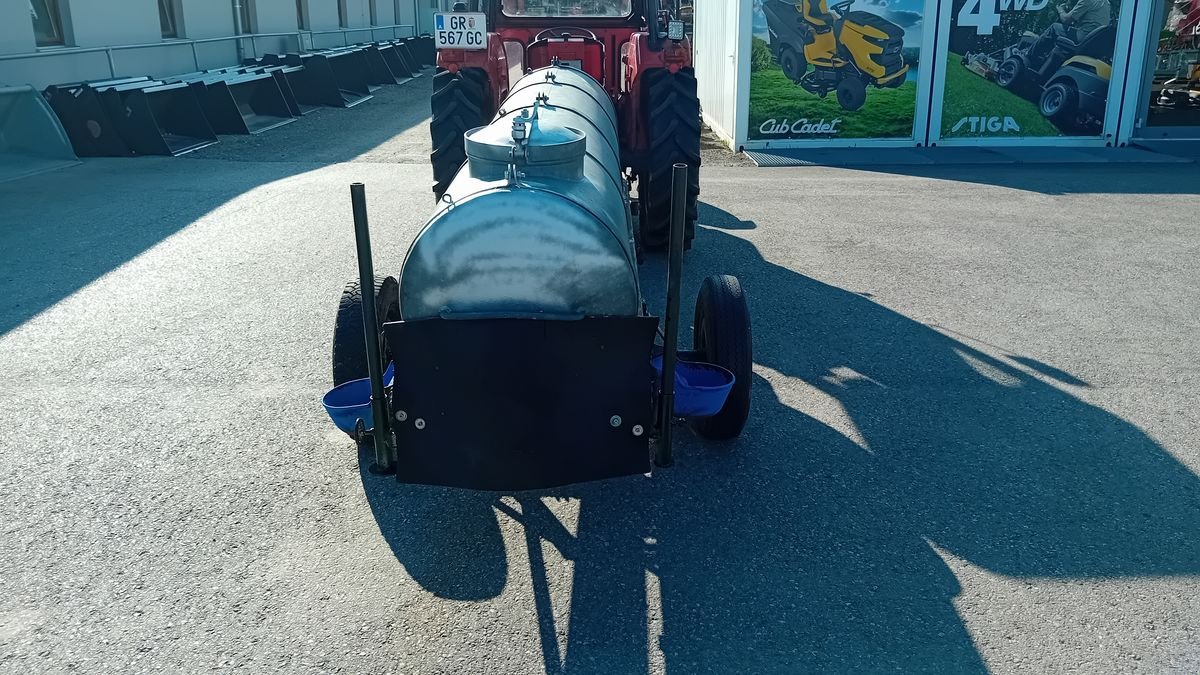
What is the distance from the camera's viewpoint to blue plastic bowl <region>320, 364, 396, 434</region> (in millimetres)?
3750

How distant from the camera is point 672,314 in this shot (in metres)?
3.44

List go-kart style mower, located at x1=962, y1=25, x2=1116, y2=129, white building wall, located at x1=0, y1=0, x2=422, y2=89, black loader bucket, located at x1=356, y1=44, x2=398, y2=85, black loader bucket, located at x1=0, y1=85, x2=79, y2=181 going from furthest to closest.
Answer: black loader bucket, located at x1=356, y1=44, x2=398, y2=85, go-kart style mower, located at x1=962, y1=25, x2=1116, y2=129, white building wall, located at x1=0, y1=0, x2=422, y2=89, black loader bucket, located at x1=0, y1=85, x2=79, y2=181

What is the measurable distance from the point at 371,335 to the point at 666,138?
4.19 metres

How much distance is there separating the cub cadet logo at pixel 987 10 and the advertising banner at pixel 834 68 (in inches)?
24.0

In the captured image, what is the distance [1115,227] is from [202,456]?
7914 mm

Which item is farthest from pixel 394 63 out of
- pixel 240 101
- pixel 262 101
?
pixel 240 101

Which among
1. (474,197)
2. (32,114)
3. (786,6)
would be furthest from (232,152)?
(474,197)

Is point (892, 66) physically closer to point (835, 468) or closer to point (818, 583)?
point (835, 468)

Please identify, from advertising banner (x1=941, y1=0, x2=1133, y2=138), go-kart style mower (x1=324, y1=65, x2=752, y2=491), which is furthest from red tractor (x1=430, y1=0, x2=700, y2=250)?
advertising banner (x1=941, y1=0, x2=1133, y2=138)

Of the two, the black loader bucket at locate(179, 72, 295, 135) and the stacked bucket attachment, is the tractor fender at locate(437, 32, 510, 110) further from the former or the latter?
the black loader bucket at locate(179, 72, 295, 135)

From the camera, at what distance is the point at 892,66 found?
40.5 feet

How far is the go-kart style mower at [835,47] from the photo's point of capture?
39.6 feet

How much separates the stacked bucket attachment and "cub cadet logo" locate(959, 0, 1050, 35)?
396 inches

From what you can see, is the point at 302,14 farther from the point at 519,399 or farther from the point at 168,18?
the point at 519,399
